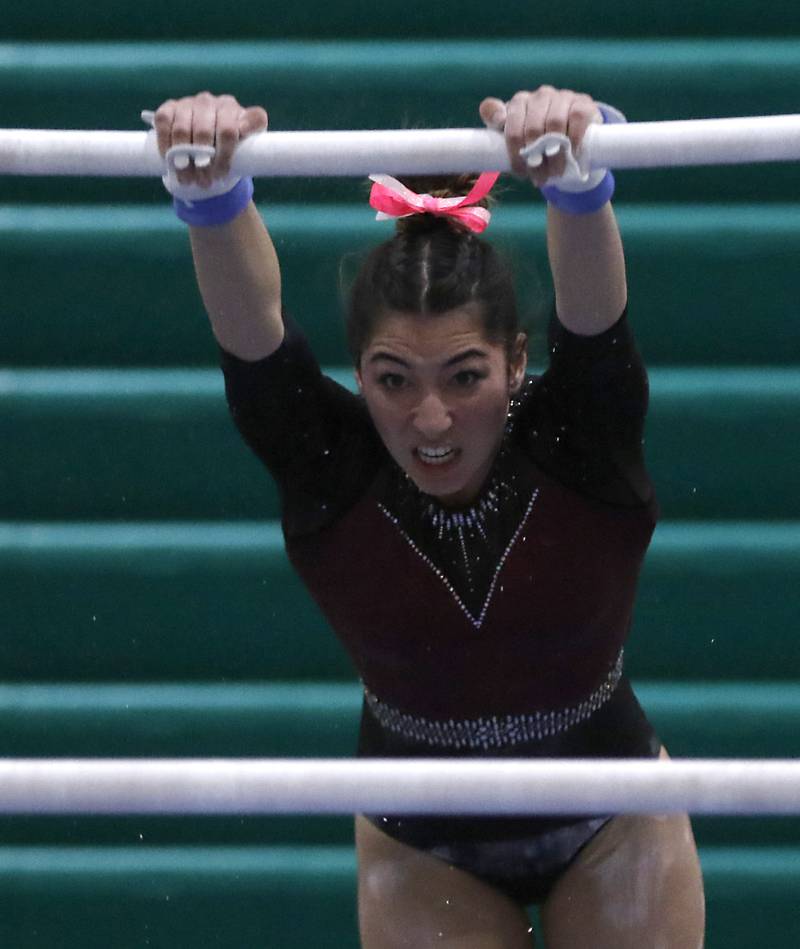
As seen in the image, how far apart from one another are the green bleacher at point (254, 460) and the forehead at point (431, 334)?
55 centimetres

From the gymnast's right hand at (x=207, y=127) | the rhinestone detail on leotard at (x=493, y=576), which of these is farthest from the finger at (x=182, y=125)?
the rhinestone detail on leotard at (x=493, y=576)

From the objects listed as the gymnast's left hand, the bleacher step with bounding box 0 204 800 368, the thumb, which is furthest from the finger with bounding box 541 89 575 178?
the bleacher step with bounding box 0 204 800 368

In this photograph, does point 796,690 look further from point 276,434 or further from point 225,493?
point 276,434

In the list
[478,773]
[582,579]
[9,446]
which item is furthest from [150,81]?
[478,773]

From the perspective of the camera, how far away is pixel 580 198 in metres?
0.94

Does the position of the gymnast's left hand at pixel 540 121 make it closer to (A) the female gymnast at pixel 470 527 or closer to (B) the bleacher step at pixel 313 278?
(A) the female gymnast at pixel 470 527

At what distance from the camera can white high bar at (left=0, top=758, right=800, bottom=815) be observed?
0.80 m

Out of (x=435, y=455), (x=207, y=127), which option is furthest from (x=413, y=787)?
(x=207, y=127)

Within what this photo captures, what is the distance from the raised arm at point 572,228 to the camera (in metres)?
0.88

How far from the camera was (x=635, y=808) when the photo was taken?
80 centimetres

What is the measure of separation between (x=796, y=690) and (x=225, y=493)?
59 centimetres

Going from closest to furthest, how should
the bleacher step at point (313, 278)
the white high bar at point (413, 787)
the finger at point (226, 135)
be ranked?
the white high bar at point (413, 787) → the finger at point (226, 135) → the bleacher step at point (313, 278)

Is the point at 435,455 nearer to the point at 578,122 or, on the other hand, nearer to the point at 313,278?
the point at 578,122

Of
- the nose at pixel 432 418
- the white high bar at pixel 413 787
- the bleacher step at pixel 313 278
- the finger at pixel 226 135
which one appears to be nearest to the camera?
the white high bar at pixel 413 787
